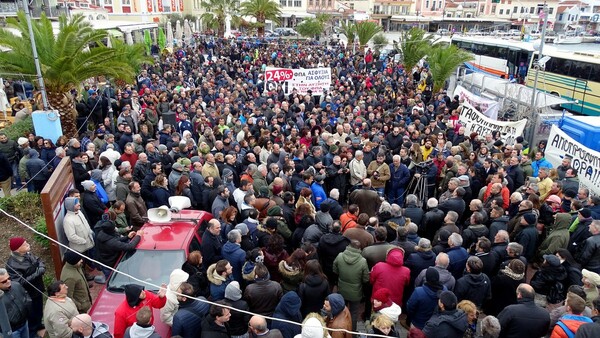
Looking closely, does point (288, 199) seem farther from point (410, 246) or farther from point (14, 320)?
point (14, 320)

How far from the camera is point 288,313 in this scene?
5.01 metres

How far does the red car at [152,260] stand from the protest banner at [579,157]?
838cm

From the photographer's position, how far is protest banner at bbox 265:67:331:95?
55.3ft

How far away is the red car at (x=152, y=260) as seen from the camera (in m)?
5.70

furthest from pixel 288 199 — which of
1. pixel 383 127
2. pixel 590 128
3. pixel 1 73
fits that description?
pixel 590 128

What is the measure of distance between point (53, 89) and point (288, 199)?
784 centimetres

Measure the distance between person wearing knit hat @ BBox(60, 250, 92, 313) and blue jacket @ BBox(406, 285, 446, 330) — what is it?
4.17 metres

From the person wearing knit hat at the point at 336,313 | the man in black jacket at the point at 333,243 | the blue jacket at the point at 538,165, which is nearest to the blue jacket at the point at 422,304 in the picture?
the person wearing knit hat at the point at 336,313

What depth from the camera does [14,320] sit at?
515cm

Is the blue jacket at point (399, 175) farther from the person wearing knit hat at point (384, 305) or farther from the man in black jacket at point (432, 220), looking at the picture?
the person wearing knit hat at point (384, 305)

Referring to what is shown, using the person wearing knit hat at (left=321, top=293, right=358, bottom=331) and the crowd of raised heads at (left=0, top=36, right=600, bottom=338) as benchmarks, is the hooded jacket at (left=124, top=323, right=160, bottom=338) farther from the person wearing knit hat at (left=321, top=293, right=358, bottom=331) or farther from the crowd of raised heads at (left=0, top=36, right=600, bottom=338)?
the person wearing knit hat at (left=321, top=293, right=358, bottom=331)

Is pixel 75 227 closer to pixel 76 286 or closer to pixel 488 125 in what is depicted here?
pixel 76 286

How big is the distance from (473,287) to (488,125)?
28.3 feet

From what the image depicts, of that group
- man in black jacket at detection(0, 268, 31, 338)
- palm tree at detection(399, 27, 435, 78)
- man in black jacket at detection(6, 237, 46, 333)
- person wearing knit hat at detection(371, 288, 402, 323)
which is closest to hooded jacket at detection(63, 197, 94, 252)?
man in black jacket at detection(6, 237, 46, 333)
